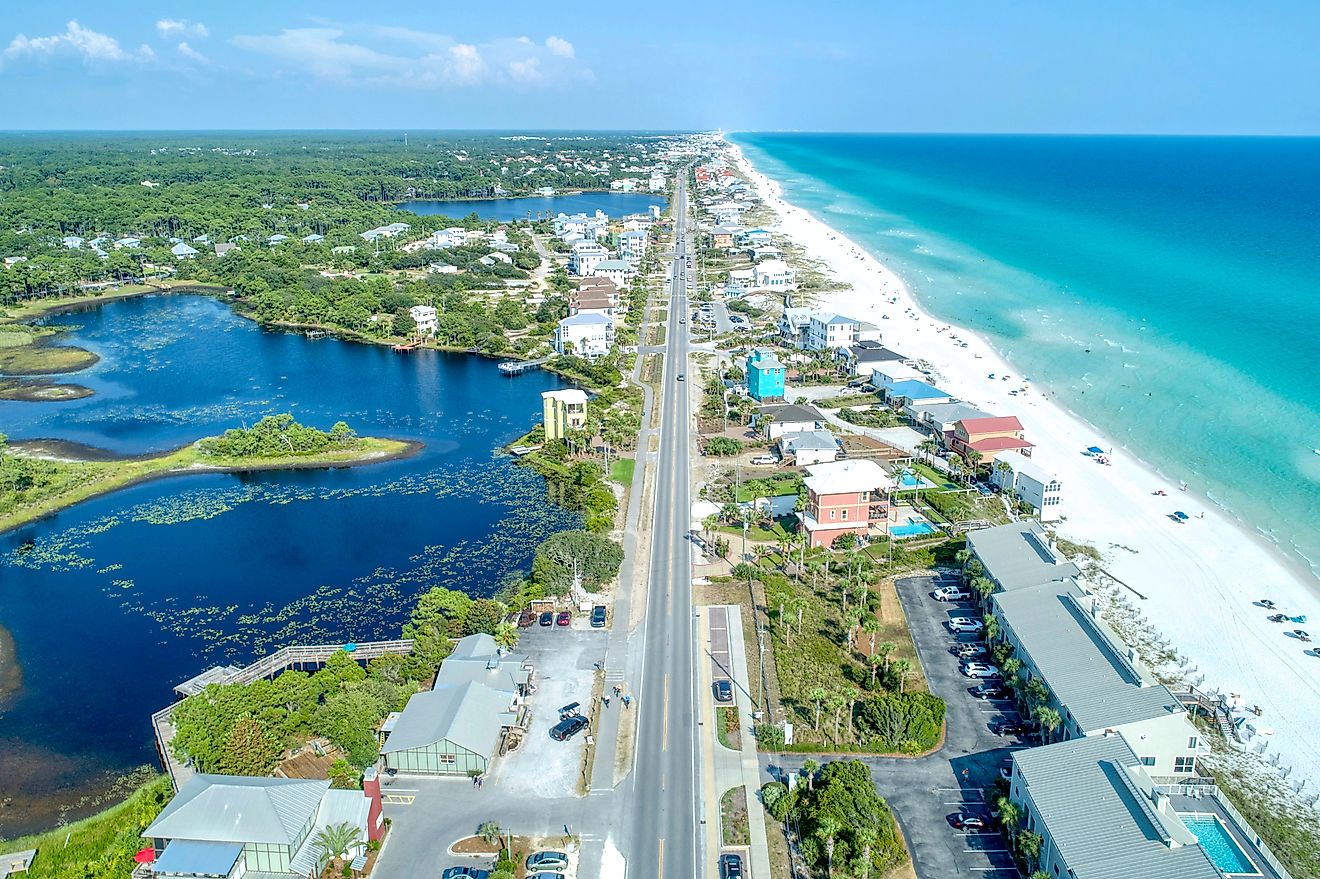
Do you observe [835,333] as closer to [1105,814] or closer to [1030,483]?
[1030,483]

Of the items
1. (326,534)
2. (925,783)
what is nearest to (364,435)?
(326,534)

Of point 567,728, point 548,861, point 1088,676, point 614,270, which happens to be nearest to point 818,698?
point 567,728

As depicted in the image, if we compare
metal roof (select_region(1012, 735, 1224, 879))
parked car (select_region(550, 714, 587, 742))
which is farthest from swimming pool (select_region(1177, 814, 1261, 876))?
parked car (select_region(550, 714, 587, 742))

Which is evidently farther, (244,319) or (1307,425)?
(244,319)

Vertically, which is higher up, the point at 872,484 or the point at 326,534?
the point at 872,484

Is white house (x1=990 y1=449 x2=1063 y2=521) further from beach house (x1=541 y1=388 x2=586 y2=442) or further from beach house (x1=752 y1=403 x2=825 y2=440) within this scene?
beach house (x1=541 y1=388 x2=586 y2=442)

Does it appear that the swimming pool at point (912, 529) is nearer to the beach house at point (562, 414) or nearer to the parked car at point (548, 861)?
the beach house at point (562, 414)

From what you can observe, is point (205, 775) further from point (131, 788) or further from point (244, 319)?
point (244, 319)
